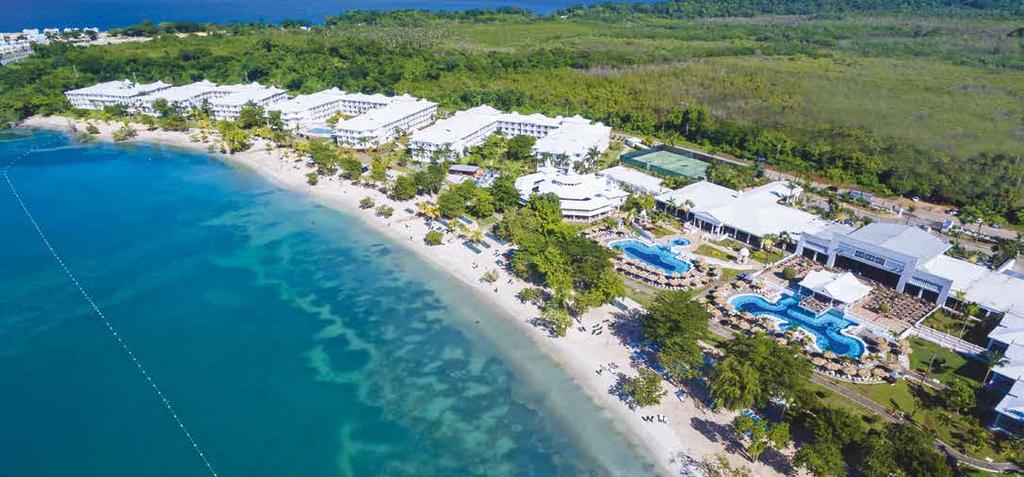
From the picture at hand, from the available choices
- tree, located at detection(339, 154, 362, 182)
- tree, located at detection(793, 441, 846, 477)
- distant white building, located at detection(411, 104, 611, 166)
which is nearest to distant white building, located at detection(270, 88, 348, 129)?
distant white building, located at detection(411, 104, 611, 166)

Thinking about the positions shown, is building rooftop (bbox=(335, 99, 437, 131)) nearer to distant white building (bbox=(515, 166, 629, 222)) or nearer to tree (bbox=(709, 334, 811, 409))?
distant white building (bbox=(515, 166, 629, 222))

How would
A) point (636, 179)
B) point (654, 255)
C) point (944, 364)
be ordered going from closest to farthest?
1. point (944, 364)
2. point (654, 255)
3. point (636, 179)

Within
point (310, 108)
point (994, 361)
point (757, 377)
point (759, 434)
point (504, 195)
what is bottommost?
point (994, 361)

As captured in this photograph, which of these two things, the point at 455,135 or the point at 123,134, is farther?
the point at 123,134

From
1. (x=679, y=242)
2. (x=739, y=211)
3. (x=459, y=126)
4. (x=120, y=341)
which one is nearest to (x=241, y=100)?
(x=459, y=126)

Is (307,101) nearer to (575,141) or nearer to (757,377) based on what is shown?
(575,141)

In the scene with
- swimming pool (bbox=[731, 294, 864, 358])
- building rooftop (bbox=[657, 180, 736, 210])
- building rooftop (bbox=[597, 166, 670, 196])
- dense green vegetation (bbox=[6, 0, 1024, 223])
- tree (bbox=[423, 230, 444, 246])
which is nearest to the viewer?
swimming pool (bbox=[731, 294, 864, 358])
